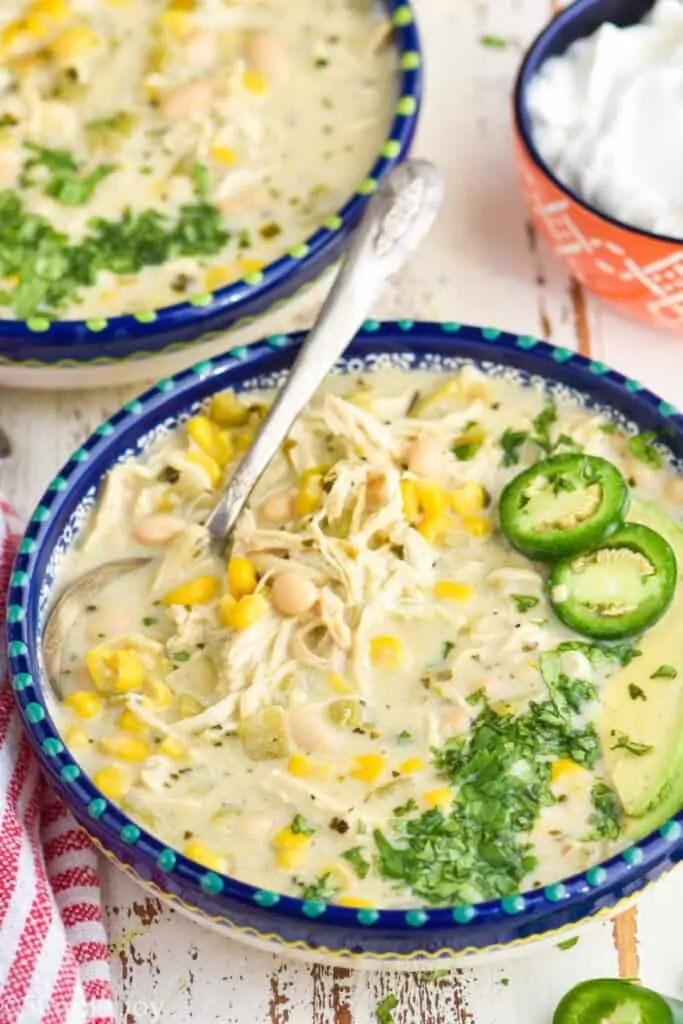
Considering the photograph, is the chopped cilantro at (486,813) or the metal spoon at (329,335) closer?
the chopped cilantro at (486,813)

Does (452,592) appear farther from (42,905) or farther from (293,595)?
(42,905)

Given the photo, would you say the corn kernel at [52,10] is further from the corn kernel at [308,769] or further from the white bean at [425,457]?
the corn kernel at [308,769]

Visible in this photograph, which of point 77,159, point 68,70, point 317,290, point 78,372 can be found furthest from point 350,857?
point 68,70

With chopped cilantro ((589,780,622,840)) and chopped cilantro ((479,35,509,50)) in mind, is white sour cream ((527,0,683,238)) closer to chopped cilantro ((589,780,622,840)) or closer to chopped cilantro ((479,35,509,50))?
chopped cilantro ((479,35,509,50))

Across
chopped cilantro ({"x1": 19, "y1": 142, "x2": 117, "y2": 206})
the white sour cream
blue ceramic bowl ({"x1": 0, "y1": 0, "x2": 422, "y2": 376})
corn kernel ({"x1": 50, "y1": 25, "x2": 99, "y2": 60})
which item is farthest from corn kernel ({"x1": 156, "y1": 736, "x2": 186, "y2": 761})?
corn kernel ({"x1": 50, "y1": 25, "x2": 99, "y2": 60})

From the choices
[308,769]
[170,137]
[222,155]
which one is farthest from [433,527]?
[170,137]

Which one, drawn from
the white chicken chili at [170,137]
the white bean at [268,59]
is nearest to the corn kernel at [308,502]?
the white chicken chili at [170,137]
